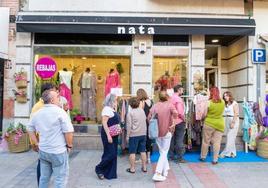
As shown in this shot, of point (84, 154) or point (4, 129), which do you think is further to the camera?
point (4, 129)

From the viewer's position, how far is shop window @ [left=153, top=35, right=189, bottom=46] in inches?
430

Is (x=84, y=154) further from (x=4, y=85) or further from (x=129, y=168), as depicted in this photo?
(x=4, y=85)

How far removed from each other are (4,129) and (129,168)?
179 inches

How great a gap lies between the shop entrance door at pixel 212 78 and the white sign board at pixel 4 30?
6.88 metres

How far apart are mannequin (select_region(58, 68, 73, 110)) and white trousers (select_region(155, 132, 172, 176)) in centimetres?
428

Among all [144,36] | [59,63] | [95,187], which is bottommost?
[95,187]

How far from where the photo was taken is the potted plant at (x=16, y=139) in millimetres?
9695

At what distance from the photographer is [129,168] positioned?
316 inches

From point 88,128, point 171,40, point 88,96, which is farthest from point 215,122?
point 88,96

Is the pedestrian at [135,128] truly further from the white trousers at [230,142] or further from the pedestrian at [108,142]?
the white trousers at [230,142]

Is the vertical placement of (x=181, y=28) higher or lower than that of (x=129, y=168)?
higher

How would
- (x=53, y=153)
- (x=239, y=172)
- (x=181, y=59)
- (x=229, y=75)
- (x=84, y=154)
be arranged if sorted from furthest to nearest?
(x=229, y=75), (x=181, y=59), (x=84, y=154), (x=239, y=172), (x=53, y=153)

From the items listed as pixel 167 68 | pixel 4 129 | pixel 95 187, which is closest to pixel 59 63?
pixel 4 129

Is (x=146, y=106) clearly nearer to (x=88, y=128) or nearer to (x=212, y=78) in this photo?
(x=88, y=128)
